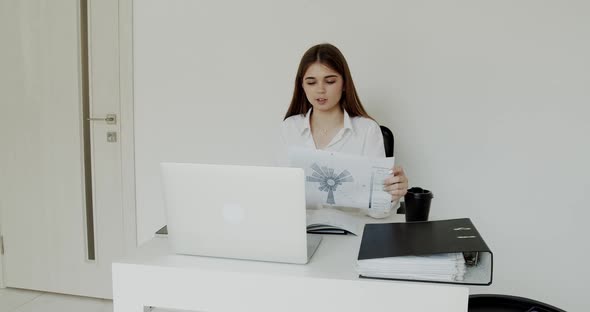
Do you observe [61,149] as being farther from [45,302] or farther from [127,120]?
[45,302]

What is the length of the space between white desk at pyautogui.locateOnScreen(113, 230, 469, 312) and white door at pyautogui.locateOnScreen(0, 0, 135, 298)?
1.74m

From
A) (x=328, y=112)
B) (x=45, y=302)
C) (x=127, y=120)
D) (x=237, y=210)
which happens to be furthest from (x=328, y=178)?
(x=45, y=302)

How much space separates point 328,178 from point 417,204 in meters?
0.26

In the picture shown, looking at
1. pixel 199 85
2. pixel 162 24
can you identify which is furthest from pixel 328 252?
pixel 162 24

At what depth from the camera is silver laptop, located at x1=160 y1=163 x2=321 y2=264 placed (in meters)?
0.91

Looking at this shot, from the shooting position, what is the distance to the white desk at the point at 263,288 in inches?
34.3

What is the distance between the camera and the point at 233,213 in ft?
3.11

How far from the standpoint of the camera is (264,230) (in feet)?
3.10

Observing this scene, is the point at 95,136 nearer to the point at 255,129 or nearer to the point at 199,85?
the point at 199,85

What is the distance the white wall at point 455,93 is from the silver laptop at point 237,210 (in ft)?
4.63

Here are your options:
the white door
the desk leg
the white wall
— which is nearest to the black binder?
the desk leg

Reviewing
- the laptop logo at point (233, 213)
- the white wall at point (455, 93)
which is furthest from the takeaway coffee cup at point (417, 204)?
the white wall at point (455, 93)

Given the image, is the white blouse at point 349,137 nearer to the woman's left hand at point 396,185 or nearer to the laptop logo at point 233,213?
the woman's left hand at point 396,185

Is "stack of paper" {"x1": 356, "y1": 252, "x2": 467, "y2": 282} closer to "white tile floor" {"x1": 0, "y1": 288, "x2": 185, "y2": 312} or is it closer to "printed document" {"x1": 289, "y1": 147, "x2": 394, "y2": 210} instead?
"printed document" {"x1": 289, "y1": 147, "x2": 394, "y2": 210}
